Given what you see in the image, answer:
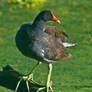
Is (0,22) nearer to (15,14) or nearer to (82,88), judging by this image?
(15,14)

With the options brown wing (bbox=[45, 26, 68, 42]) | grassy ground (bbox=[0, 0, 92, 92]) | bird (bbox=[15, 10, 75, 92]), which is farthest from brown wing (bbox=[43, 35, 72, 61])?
grassy ground (bbox=[0, 0, 92, 92])

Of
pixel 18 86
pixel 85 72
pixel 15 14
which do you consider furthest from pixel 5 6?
pixel 18 86

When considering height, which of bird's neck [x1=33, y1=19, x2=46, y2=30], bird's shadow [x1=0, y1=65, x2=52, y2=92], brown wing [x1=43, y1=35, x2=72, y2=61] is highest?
bird's neck [x1=33, y1=19, x2=46, y2=30]

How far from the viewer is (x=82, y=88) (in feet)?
15.7

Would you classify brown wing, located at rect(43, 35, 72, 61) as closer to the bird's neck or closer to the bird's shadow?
the bird's neck

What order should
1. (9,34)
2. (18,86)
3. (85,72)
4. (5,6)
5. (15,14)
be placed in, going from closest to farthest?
(18,86), (85,72), (9,34), (15,14), (5,6)

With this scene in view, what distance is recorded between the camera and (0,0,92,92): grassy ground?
504cm

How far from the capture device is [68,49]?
20.4 ft

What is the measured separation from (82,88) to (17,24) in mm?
2947

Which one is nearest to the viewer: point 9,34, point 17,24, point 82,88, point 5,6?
point 82,88

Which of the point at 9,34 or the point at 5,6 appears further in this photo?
the point at 5,6

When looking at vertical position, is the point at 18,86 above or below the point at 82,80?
above

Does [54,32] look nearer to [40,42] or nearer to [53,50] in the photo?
[53,50]

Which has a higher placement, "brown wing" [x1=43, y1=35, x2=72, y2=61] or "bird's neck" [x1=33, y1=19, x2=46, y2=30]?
"bird's neck" [x1=33, y1=19, x2=46, y2=30]
